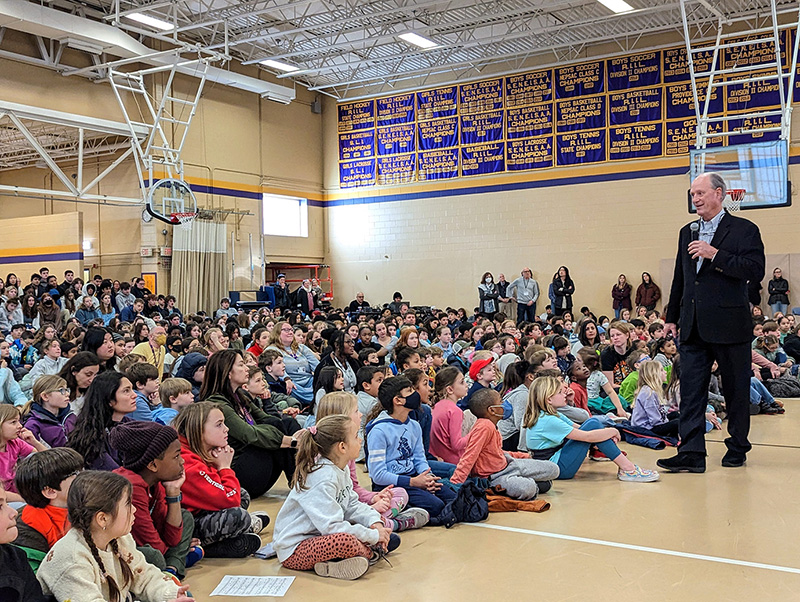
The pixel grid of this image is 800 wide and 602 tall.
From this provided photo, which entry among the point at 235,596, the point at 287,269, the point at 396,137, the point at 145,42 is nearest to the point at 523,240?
the point at 396,137

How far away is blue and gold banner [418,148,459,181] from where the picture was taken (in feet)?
59.6

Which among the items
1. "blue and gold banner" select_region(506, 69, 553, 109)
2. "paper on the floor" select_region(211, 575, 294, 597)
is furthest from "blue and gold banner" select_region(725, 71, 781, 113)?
"paper on the floor" select_region(211, 575, 294, 597)

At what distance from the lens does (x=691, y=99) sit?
49.9ft

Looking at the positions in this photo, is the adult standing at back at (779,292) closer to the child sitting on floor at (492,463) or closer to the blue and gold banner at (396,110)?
the blue and gold banner at (396,110)

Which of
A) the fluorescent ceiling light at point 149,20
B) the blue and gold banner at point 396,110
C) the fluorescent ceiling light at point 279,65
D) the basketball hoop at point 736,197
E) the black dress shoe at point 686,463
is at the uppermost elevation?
the fluorescent ceiling light at point 279,65

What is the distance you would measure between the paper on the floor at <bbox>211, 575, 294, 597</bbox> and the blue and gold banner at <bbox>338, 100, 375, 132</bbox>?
1685 cm

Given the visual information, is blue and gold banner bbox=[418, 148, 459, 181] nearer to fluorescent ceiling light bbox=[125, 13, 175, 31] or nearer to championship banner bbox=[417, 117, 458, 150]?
championship banner bbox=[417, 117, 458, 150]

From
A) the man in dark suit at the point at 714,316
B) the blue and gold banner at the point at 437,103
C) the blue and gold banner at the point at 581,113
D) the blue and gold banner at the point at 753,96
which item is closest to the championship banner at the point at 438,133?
the blue and gold banner at the point at 437,103

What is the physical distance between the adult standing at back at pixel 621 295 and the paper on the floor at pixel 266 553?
A: 43.6 ft

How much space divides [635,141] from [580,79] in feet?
6.13

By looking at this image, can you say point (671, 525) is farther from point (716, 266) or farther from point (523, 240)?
point (523, 240)

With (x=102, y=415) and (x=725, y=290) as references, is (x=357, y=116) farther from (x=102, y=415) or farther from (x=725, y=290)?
(x=102, y=415)

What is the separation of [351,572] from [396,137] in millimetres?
16415

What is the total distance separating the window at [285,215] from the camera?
18875mm
